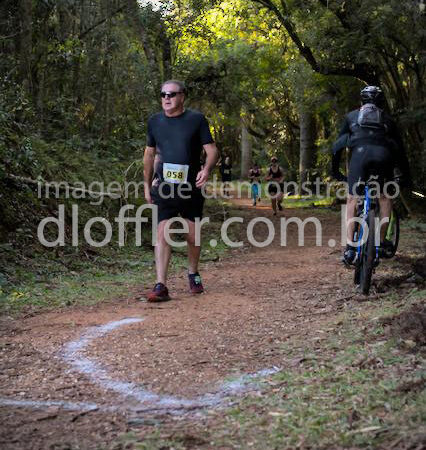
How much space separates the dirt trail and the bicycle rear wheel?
30cm

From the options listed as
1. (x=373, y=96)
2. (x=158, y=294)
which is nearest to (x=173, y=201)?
(x=158, y=294)

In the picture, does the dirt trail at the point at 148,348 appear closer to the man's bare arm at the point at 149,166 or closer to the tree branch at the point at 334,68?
the man's bare arm at the point at 149,166

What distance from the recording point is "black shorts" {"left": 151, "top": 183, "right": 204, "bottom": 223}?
25.5 feet

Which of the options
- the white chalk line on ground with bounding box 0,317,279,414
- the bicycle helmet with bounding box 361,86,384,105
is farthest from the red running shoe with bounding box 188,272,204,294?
the white chalk line on ground with bounding box 0,317,279,414

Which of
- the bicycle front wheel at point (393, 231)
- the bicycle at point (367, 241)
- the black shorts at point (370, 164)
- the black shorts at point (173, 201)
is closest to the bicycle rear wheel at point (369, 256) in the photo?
the bicycle at point (367, 241)

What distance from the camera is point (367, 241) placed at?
7.28 m

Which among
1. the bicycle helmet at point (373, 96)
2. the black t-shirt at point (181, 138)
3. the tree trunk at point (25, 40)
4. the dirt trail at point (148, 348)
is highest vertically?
the tree trunk at point (25, 40)

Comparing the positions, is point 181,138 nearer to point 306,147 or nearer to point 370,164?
point 370,164

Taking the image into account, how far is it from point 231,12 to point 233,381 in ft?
58.8

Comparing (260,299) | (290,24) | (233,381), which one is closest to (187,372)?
(233,381)

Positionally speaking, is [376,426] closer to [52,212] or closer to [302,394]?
[302,394]

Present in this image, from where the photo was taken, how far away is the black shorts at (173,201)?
7770 mm

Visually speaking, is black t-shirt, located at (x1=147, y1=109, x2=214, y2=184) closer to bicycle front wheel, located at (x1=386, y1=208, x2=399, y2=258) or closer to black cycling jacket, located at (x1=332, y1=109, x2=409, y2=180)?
black cycling jacket, located at (x1=332, y1=109, x2=409, y2=180)

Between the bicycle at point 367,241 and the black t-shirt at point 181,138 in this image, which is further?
the black t-shirt at point 181,138
